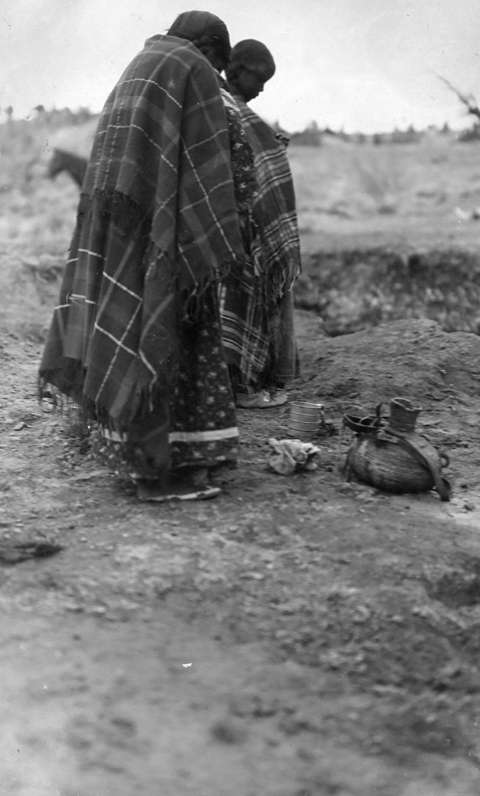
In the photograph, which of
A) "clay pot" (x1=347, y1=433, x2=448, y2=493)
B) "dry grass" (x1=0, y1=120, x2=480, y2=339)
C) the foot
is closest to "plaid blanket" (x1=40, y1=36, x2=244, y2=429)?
the foot

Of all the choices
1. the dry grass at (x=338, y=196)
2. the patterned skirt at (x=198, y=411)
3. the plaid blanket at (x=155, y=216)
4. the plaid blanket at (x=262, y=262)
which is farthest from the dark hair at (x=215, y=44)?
the dry grass at (x=338, y=196)

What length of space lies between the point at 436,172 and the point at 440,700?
8.22 m

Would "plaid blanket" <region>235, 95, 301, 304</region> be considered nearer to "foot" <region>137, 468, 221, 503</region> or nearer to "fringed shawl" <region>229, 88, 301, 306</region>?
"fringed shawl" <region>229, 88, 301, 306</region>

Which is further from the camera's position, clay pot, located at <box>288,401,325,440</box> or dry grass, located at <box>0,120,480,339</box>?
dry grass, located at <box>0,120,480,339</box>

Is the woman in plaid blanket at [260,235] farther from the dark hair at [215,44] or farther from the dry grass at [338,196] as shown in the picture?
the dry grass at [338,196]

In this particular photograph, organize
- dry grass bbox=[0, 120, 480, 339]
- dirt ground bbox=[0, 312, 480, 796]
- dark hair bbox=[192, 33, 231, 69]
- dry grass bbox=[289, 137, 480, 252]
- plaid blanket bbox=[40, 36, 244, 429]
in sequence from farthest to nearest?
dry grass bbox=[289, 137, 480, 252], dry grass bbox=[0, 120, 480, 339], dark hair bbox=[192, 33, 231, 69], plaid blanket bbox=[40, 36, 244, 429], dirt ground bbox=[0, 312, 480, 796]

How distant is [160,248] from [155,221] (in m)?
0.10

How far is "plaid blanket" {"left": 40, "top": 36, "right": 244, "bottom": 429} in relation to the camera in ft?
9.42

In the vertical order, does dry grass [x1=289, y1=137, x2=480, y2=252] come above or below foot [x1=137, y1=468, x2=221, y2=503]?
above

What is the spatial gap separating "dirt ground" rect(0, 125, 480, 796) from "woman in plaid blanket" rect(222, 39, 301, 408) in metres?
0.46

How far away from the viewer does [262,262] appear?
4098 millimetres

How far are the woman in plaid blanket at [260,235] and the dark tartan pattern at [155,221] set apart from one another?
3.33 feet

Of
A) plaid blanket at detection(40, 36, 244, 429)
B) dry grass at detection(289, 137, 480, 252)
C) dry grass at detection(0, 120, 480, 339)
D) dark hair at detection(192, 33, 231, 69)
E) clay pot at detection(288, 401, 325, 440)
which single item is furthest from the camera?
dry grass at detection(289, 137, 480, 252)

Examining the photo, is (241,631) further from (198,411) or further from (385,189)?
(385,189)
